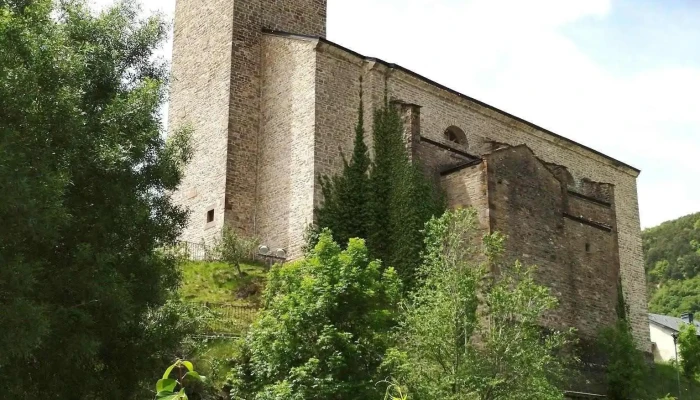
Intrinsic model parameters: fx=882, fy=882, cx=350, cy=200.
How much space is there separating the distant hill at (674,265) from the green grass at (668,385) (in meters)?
61.6

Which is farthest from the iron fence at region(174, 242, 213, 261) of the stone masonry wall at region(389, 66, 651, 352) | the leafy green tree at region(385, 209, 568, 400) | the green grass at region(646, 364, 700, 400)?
the green grass at region(646, 364, 700, 400)

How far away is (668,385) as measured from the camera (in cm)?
3409

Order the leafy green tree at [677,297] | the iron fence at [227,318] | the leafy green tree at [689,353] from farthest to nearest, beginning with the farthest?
the leafy green tree at [677,297], the leafy green tree at [689,353], the iron fence at [227,318]

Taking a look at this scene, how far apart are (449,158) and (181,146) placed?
1319cm

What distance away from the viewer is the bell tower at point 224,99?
3053 cm

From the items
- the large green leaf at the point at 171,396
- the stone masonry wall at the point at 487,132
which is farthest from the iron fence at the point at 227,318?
the large green leaf at the point at 171,396

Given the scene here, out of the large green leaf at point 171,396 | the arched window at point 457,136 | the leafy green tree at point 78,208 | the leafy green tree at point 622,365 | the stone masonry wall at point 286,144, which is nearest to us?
the large green leaf at point 171,396

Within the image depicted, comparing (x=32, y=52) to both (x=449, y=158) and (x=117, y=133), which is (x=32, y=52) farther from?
(x=449, y=158)

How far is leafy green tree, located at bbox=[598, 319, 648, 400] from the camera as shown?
2838cm

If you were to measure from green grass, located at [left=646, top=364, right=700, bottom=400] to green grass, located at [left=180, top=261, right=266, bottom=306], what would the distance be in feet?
47.5

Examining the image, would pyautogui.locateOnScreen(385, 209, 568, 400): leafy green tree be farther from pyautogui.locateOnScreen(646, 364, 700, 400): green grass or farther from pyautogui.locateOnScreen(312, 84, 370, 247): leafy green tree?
pyautogui.locateOnScreen(646, 364, 700, 400): green grass

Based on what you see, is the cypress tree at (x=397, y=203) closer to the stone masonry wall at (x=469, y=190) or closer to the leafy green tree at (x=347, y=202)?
the leafy green tree at (x=347, y=202)

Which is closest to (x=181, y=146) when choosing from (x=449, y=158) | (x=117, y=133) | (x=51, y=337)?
(x=117, y=133)

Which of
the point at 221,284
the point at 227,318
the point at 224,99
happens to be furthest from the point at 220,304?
the point at 224,99
